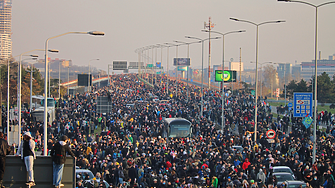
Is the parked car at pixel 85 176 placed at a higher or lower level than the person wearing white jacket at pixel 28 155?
lower

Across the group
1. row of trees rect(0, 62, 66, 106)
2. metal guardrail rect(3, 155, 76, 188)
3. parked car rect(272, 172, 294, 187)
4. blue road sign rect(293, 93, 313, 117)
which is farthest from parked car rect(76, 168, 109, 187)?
row of trees rect(0, 62, 66, 106)

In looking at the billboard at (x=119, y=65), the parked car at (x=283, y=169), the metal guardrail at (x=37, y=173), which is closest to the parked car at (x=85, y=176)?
the parked car at (x=283, y=169)

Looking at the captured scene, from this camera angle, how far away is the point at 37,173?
7.63 metres

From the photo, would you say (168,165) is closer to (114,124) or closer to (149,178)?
(149,178)

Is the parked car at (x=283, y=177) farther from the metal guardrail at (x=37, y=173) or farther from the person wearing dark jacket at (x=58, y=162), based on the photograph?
the person wearing dark jacket at (x=58, y=162)

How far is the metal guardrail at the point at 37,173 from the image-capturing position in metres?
7.43

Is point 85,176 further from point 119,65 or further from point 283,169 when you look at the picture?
point 119,65

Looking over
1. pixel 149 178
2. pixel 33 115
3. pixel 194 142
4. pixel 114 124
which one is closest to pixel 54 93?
pixel 33 115

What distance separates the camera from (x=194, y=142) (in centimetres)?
2348

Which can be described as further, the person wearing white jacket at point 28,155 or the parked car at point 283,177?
the parked car at point 283,177

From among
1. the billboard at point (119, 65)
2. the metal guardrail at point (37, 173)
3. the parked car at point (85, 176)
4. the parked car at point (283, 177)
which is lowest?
the parked car at point (283, 177)

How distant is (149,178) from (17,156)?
8.89 m

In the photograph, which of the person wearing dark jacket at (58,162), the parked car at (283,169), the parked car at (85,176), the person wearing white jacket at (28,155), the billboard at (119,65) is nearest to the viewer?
the person wearing white jacket at (28,155)

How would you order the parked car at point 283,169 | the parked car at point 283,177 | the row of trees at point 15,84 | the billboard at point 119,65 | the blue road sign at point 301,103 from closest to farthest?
the parked car at point 283,177 < the parked car at point 283,169 < the blue road sign at point 301,103 < the row of trees at point 15,84 < the billboard at point 119,65
